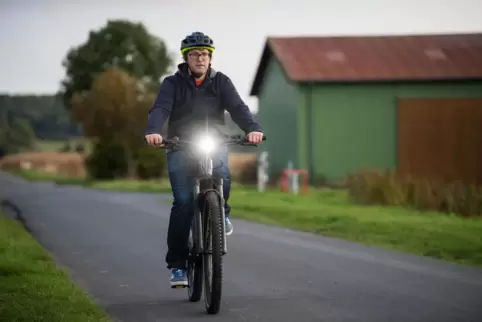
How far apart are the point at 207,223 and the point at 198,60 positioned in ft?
4.19

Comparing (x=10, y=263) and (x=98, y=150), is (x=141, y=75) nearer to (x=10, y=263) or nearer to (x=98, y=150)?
(x=98, y=150)

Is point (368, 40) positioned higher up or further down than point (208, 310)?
higher up

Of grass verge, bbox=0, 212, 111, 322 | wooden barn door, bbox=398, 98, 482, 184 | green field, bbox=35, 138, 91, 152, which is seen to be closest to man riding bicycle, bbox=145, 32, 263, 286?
grass verge, bbox=0, 212, 111, 322

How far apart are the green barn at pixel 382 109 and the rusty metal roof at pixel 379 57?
4 centimetres

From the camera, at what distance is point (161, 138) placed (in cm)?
789

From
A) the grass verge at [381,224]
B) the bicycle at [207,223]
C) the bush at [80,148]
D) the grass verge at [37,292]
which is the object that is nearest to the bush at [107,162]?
the grass verge at [381,224]

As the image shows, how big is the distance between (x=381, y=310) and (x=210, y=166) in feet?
5.57

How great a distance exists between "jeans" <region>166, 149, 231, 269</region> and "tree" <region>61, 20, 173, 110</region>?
68.5 m

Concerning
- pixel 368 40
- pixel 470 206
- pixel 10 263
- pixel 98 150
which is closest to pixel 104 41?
pixel 98 150

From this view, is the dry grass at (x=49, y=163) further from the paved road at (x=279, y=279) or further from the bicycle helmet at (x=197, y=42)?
the bicycle helmet at (x=197, y=42)

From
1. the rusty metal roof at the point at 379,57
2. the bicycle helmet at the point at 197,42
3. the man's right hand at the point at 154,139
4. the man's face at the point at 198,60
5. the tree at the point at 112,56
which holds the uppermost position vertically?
the tree at the point at 112,56

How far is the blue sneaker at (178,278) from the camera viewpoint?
8.44 metres

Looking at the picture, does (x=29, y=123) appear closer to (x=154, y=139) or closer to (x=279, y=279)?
(x=279, y=279)

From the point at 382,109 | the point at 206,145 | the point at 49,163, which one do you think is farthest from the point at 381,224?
the point at 49,163
